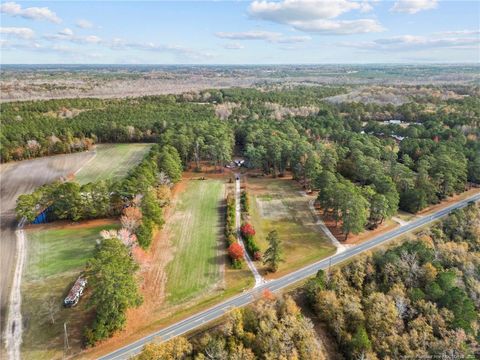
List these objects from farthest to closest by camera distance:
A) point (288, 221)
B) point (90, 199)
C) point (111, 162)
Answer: point (111, 162) → point (288, 221) → point (90, 199)

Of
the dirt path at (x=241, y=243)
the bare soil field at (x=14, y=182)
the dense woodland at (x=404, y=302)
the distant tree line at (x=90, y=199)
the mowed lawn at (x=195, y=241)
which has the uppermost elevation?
the distant tree line at (x=90, y=199)

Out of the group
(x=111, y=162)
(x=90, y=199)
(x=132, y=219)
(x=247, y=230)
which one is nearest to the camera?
(x=132, y=219)

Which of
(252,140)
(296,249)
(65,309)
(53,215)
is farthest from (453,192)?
(53,215)

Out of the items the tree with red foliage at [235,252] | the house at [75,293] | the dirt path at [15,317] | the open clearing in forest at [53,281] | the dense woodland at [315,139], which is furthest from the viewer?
the dense woodland at [315,139]

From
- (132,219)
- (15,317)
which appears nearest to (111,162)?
(132,219)

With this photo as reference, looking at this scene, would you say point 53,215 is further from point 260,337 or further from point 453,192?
point 453,192

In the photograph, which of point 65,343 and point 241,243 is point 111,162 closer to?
point 241,243

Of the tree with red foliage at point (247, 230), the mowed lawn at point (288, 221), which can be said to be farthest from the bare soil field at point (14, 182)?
the mowed lawn at point (288, 221)

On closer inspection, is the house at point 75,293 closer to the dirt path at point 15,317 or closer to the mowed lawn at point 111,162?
the dirt path at point 15,317
